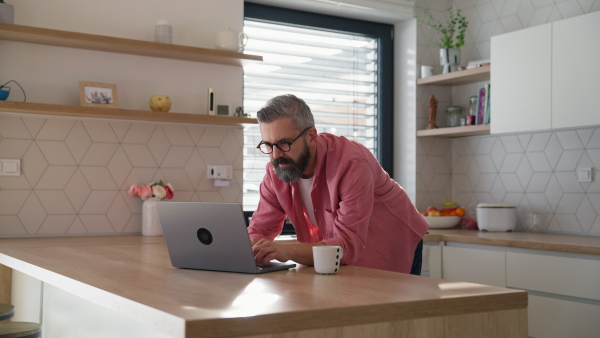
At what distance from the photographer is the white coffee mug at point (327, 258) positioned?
6.43ft

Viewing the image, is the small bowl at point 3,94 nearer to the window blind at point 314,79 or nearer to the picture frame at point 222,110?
the picture frame at point 222,110

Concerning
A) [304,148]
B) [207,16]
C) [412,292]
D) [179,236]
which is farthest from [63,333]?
[207,16]

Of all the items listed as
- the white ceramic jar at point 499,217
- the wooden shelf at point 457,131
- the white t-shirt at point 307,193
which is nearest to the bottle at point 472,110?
the wooden shelf at point 457,131

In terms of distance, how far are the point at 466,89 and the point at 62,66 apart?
265 centimetres

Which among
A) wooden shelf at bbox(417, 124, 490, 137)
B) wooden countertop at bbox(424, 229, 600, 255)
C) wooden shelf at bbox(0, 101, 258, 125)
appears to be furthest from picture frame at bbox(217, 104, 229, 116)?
wooden shelf at bbox(417, 124, 490, 137)

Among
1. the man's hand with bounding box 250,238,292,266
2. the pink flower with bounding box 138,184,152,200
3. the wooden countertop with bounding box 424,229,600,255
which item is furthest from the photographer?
the pink flower with bounding box 138,184,152,200

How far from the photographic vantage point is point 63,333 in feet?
8.29

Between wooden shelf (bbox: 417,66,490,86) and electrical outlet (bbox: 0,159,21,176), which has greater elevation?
wooden shelf (bbox: 417,66,490,86)

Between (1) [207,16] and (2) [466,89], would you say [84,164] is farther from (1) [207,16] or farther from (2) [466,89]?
(2) [466,89]

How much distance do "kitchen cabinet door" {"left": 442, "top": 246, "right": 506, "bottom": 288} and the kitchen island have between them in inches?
72.4

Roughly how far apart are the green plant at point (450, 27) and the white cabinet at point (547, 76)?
1.61 ft

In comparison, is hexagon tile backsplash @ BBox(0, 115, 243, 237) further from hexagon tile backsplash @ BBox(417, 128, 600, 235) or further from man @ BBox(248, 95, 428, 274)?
hexagon tile backsplash @ BBox(417, 128, 600, 235)

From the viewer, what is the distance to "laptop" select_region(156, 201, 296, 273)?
1.95m

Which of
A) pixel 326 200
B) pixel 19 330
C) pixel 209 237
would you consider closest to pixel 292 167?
pixel 326 200
